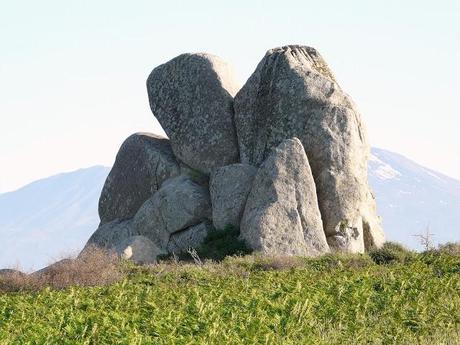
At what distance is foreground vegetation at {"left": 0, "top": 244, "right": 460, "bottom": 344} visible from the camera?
47.3ft

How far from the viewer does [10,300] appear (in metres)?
22.1

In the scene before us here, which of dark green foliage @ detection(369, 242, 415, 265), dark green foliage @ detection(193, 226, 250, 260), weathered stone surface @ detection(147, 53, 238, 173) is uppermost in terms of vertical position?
weathered stone surface @ detection(147, 53, 238, 173)

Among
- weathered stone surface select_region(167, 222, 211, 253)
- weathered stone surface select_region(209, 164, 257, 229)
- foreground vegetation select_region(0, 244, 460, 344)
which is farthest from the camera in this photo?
weathered stone surface select_region(167, 222, 211, 253)

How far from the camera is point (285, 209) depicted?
131 feet

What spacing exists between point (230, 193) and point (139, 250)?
5.36 m

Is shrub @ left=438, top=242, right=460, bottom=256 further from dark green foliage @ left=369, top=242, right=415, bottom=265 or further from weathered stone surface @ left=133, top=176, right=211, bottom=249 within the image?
weathered stone surface @ left=133, top=176, right=211, bottom=249

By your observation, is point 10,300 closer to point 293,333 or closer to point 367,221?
point 293,333

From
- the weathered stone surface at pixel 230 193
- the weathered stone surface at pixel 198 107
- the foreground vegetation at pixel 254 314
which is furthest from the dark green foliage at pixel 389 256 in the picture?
the weathered stone surface at pixel 198 107

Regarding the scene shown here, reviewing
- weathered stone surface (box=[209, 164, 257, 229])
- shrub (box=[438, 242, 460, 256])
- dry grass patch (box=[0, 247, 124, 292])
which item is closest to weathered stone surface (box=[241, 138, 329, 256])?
weathered stone surface (box=[209, 164, 257, 229])

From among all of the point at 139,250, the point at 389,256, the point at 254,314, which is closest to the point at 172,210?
the point at 139,250

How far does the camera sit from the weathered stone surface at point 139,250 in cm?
4266

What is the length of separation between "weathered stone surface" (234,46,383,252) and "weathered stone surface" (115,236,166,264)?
A: 22.1ft

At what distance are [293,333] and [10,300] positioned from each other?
937 cm

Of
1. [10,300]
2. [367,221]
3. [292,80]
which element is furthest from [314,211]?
[10,300]
